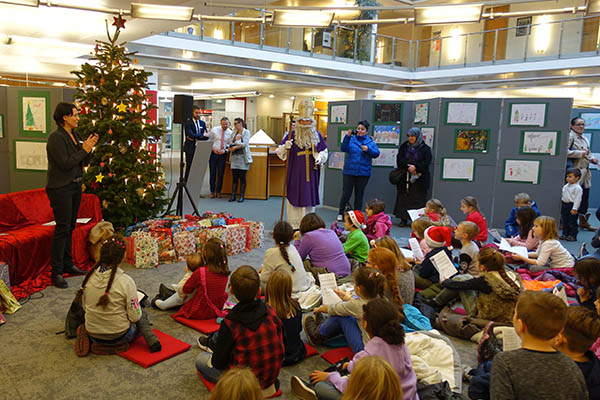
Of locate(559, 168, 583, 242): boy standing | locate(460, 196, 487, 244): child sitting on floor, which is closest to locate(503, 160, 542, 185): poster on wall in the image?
locate(559, 168, 583, 242): boy standing

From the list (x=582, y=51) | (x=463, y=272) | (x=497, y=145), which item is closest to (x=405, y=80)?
(x=582, y=51)

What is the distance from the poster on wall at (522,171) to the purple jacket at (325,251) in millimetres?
4513

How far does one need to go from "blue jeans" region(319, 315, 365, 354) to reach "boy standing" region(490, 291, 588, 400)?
132cm

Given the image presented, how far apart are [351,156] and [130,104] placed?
3.67 meters

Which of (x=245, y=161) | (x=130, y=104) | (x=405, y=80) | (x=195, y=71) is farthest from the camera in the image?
(x=405, y=80)

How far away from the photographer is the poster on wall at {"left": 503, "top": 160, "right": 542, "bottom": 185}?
7.80 m

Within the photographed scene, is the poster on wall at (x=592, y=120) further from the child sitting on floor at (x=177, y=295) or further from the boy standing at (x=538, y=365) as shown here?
the boy standing at (x=538, y=365)

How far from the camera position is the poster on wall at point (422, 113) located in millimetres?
8320

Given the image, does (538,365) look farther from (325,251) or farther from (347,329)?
(325,251)

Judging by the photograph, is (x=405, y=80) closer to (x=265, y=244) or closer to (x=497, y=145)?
(x=497, y=145)

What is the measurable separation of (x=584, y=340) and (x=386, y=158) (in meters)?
6.63

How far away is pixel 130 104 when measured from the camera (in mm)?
5840

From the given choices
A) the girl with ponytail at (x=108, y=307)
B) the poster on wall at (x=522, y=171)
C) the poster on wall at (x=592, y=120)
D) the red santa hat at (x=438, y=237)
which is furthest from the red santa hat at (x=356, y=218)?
the poster on wall at (x=592, y=120)

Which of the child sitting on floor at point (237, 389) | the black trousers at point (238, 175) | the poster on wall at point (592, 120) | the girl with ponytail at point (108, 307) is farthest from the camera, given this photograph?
the poster on wall at point (592, 120)
